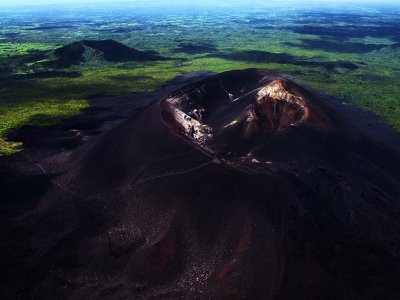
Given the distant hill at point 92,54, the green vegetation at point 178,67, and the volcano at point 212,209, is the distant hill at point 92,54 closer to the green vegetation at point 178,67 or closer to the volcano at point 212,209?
the green vegetation at point 178,67

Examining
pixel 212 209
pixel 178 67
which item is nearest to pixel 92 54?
pixel 178 67

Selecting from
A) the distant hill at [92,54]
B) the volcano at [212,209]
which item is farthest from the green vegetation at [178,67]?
the volcano at [212,209]

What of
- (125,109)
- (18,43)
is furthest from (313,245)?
(18,43)

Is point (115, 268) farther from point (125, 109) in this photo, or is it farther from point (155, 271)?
point (125, 109)

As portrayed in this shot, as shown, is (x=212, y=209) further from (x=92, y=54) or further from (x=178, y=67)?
(x=92, y=54)

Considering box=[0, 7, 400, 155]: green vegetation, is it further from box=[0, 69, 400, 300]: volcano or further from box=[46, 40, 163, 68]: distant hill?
box=[0, 69, 400, 300]: volcano
